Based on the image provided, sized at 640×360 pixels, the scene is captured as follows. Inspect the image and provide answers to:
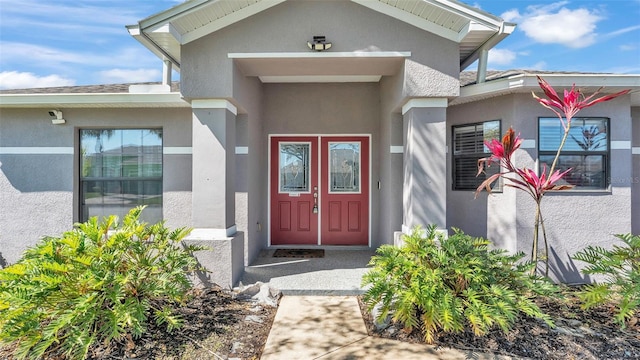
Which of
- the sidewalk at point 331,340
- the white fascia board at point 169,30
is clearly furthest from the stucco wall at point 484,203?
the white fascia board at point 169,30

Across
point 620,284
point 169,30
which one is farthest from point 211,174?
point 620,284

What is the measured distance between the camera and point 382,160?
6.03 m

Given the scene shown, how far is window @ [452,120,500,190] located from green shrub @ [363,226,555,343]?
1896 mm

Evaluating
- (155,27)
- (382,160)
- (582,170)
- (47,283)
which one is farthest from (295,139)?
(582,170)

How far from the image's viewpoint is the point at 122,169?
5695 mm

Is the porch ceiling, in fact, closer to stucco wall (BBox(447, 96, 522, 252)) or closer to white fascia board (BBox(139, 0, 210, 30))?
white fascia board (BBox(139, 0, 210, 30))

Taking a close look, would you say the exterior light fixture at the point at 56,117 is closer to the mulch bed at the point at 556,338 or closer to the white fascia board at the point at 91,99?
the white fascia board at the point at 91,99

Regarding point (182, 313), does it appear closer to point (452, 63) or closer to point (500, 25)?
point (452, 63)

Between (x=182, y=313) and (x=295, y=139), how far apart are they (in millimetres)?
3859

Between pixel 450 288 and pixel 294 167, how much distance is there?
400cm

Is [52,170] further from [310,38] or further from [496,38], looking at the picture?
[496,38]

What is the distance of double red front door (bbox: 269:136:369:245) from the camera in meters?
6.45

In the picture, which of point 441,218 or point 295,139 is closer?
point 441,218

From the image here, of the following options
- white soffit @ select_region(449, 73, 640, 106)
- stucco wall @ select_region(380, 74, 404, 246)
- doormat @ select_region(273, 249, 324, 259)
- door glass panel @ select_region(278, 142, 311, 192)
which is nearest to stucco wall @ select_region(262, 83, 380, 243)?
door glass panel @ select_region(278, 142, 311, 192)
